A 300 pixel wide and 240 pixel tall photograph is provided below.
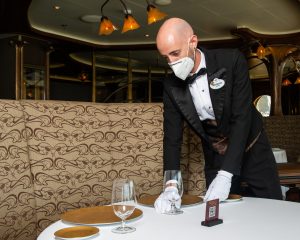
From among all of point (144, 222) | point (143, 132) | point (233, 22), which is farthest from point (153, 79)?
point (144, 222)

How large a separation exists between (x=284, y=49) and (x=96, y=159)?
607cm

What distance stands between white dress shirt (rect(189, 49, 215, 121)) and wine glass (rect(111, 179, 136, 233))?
0.74 m

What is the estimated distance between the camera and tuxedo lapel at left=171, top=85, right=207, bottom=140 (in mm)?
1827

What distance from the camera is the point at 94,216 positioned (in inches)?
50.6

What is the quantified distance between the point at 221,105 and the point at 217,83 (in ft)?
0.32

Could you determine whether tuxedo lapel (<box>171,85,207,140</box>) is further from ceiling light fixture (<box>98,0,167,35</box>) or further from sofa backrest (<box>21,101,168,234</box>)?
ceiling light fixture (<box>98,0,167,35</box>)

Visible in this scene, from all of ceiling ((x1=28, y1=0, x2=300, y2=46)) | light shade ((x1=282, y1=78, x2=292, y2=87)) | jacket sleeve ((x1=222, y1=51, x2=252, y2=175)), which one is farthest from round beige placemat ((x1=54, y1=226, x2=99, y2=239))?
light shade ((x1=282, y1=78, x2=292, y2=87))

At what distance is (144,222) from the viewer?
1243 millimetres

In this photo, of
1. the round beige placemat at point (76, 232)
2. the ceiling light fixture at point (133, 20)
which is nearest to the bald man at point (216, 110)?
the round beige placemat at point (76, 232)

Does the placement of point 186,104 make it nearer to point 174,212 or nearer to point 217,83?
point 217,83

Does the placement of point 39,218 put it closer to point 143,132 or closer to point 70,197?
point 70,197

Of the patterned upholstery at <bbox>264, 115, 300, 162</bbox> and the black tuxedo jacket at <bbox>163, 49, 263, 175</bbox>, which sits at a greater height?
the black tuxedo jacket at <bbox>163, 49, 263, 175</bbox>

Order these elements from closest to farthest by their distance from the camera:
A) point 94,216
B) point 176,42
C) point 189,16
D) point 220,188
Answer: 1. point 94,216
2. point 220,188
3. point 176,42
4. point 189,16

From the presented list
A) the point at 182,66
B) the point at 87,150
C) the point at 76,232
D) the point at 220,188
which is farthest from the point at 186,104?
the point at 76,232
